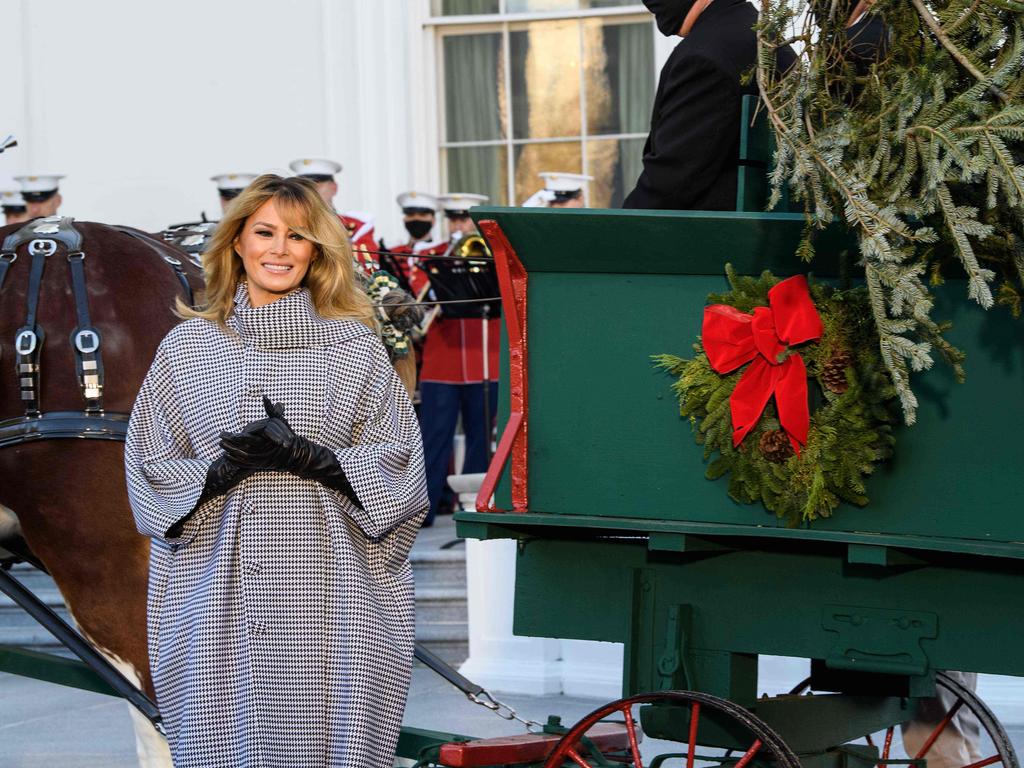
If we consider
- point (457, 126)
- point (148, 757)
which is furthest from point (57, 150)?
point (148, 757)

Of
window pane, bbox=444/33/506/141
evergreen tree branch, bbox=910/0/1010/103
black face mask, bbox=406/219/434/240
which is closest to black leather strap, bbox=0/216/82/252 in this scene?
evergreen tree branch, bbox=910/0/1010/103

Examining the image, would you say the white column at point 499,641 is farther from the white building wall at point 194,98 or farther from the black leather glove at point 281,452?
the white building wall at point 194,98

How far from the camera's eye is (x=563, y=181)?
9609mm

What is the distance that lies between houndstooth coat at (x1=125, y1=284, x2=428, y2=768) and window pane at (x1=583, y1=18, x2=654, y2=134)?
24.2ft

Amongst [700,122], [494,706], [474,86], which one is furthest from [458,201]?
[700,122]

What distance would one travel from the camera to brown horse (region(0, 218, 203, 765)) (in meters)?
4.18

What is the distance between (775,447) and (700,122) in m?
0.91

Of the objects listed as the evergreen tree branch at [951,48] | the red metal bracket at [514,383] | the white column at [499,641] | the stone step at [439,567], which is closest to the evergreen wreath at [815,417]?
the red metal bracket at [514,383]

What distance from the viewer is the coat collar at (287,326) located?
338cm

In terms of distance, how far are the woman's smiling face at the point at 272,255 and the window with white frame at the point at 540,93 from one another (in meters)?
7.13

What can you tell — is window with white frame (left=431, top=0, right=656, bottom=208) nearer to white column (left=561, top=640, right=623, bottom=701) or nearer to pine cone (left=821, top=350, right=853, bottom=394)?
white column (left=561, top=640, right=623, bottom=701)

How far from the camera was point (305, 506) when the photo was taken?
331 centimetres

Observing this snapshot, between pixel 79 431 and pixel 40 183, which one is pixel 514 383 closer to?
pixel 79 431

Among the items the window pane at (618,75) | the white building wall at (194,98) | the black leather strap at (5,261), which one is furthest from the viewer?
the window pane at (618,75)
